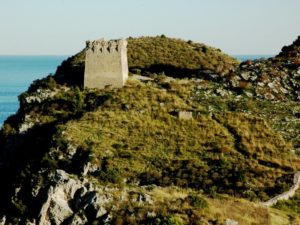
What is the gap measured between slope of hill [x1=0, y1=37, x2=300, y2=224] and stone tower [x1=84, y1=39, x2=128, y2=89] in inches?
59.1

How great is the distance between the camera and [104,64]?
59.1 meters

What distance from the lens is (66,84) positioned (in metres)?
61.7

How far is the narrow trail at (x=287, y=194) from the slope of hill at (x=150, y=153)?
476 mm

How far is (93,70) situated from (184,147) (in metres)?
17.2

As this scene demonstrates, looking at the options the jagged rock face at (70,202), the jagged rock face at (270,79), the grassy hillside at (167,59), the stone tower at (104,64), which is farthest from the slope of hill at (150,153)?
the grassy hillside at (167,59)

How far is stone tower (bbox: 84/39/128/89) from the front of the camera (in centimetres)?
5884

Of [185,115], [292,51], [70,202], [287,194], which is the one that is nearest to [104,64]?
[185,115]

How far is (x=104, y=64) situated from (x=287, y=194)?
27.0m

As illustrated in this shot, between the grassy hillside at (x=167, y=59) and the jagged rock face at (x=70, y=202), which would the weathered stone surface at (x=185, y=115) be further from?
the grassy hillside at (x=167, y=59)

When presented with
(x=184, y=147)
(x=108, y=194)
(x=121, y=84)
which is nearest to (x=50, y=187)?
(x=108, y=194)

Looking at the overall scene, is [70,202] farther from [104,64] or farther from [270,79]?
[270,79]

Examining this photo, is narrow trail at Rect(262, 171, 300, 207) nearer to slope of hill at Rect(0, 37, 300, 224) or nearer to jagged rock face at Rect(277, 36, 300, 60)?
slope of hill at Rect(0, 37, 300, 224)

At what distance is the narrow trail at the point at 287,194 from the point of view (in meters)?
35.8

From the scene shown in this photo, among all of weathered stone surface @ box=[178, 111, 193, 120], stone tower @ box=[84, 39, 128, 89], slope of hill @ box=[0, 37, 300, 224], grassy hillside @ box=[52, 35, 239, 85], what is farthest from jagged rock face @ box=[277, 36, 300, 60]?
weathered stone surface @ box=[178, 111, 193, 120]
